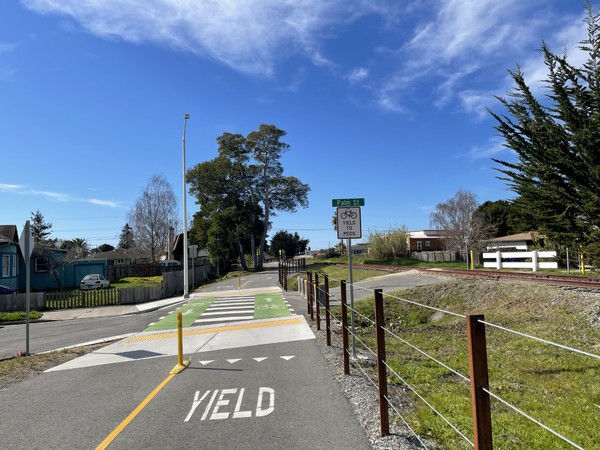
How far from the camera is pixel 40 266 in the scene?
3731cm

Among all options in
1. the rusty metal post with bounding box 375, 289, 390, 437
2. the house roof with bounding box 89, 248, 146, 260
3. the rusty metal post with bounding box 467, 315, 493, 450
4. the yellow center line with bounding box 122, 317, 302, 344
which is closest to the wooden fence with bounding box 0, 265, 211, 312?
the yellow center line with bounding box 122, 317, 302, 344

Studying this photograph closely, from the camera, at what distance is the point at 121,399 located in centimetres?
659

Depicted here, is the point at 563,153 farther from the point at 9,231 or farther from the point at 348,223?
the point at 9,231

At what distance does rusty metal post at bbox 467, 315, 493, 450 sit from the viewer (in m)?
2.76

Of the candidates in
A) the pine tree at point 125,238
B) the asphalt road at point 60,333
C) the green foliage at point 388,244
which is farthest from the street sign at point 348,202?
the pine tree at point 125,238

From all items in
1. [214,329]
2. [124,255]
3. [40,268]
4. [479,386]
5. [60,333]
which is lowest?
[60,333]

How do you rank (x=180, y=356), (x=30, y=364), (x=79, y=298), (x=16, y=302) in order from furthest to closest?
(x=79, y=298), (x=16, y=302), (x=30, y=364), (x=180, y=356)

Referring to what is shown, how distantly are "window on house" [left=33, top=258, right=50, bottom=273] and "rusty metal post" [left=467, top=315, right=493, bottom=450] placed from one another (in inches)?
1593

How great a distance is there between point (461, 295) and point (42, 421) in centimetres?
1340

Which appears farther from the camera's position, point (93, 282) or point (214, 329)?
point (93, 282)

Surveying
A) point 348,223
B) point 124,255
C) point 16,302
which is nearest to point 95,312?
point 16,302

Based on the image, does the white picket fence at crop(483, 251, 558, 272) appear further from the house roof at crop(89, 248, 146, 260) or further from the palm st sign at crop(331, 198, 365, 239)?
the house roof at crop(89, 248, 146, 260)

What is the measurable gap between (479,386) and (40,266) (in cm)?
4138

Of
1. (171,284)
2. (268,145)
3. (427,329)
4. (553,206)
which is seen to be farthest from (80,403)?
(268,145)
